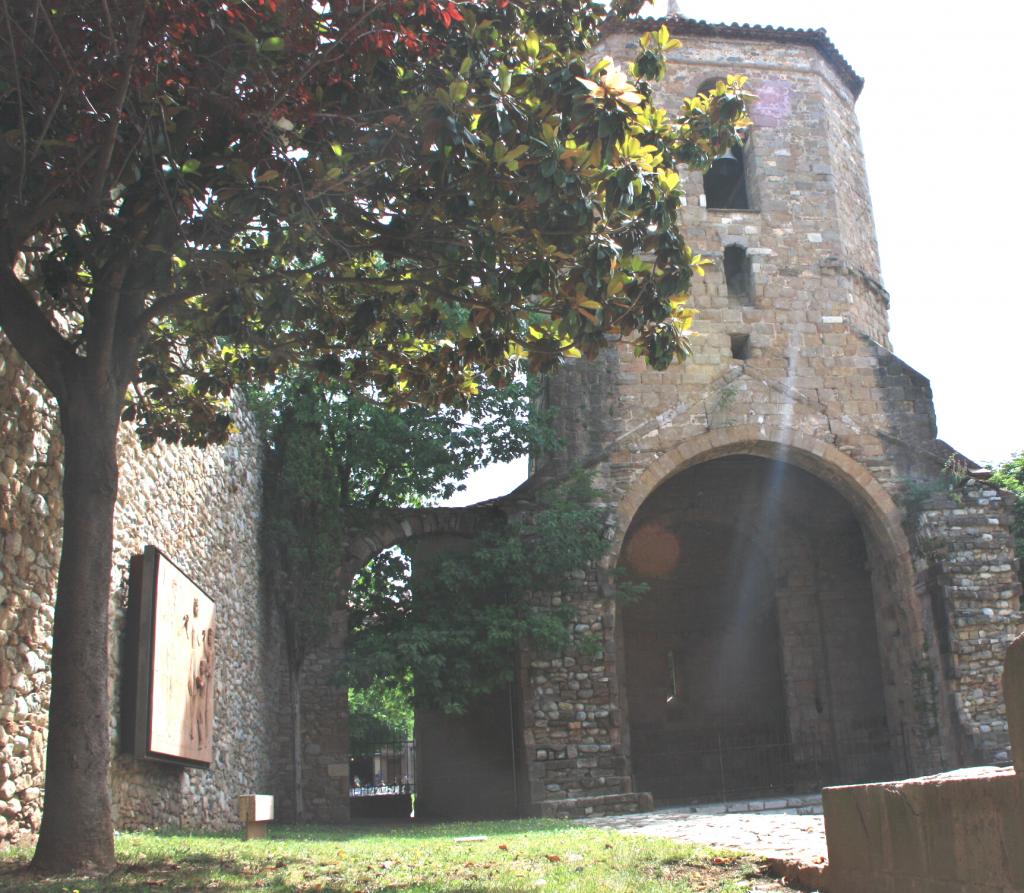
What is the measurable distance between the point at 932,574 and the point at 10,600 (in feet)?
44.1

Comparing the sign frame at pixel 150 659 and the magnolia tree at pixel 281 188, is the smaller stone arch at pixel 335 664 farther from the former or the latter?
the magnolia tree at pixel 281 188

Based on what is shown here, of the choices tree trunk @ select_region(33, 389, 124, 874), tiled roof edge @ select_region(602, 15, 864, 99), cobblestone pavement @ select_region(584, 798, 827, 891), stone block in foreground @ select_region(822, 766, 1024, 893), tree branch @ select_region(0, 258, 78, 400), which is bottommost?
cobblestone pavement @ select_region(584, 798, 827, 891)

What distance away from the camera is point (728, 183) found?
20.0 metres

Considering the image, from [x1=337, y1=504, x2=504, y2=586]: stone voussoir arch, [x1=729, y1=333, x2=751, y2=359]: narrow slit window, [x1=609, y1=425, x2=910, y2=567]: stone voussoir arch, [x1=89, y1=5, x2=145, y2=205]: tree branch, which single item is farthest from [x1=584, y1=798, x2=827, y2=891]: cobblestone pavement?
[x1=729, y1=333, x2=751, y2=359]: narrow slit window

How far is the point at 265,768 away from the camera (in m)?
14.1

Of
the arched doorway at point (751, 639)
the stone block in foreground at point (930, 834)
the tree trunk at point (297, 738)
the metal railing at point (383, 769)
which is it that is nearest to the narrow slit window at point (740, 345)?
the arched doorway at point (751, 639)

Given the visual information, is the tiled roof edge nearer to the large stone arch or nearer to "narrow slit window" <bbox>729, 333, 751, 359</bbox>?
"narrow slit window" <bbox>729, 333, 751, 359</bbox>

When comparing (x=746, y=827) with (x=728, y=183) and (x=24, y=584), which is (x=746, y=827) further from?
(x=728, y=183)

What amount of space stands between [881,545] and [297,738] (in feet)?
31.3

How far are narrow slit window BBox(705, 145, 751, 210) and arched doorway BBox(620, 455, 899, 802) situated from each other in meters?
4.89

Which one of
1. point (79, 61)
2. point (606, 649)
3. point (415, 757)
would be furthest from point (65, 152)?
point (415, 757)

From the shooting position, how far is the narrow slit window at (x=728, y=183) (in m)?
19.4

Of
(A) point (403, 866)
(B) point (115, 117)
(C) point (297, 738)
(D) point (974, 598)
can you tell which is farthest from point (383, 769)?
(B) point (115, 117)

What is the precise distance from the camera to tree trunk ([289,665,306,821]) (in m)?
14.6
